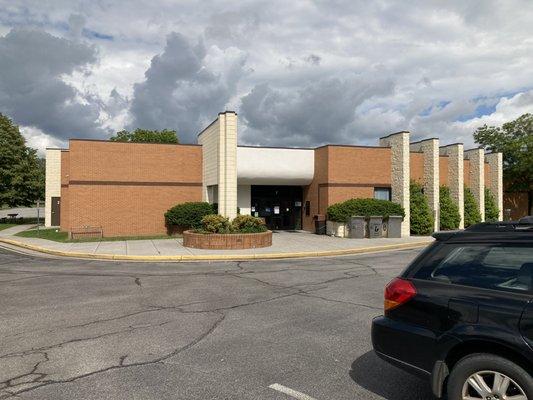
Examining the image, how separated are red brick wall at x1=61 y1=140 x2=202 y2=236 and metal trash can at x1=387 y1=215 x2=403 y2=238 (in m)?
10.8

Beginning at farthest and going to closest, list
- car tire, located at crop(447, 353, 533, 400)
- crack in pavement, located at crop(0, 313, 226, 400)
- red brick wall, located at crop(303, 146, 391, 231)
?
red brick wall, located at crop(303, 146, 391, 231), crack in pavement, located at crop(0, 313, 226, 400), car tire, located at crop(447, 353, 533, 400)

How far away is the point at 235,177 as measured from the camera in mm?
22781

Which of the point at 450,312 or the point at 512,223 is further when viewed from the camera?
the point at 512,223

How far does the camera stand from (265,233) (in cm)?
1916

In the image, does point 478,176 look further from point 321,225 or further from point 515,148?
point 321,225

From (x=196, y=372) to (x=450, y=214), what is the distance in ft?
84.6

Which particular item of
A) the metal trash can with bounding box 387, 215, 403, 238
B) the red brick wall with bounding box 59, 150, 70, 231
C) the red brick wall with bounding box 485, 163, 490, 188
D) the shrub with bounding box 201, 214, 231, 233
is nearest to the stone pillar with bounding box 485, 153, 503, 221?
the red brick wall with bounding box 485, 163, 490, 188

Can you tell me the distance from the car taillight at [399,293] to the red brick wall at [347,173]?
21596 mm

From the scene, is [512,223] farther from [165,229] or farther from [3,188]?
[3,188]

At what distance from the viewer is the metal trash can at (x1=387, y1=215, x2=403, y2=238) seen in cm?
2423

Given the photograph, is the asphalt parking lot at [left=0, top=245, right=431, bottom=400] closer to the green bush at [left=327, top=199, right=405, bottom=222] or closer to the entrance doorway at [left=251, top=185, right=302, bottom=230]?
the green bush at [left=327, top=199, right=405, bottom=222]

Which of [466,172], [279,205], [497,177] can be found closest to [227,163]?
[279,205]

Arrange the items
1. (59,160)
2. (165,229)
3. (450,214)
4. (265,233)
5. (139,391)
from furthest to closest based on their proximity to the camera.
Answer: (59,160) < (450,214) < (165,229) < (265,233) < (139,391)

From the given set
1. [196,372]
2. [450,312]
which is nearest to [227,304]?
[196,372]
